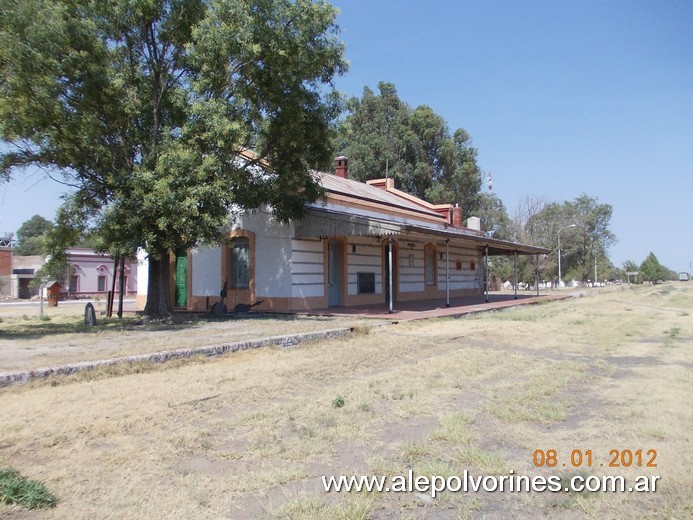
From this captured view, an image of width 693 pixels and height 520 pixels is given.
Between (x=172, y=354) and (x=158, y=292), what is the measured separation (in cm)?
750

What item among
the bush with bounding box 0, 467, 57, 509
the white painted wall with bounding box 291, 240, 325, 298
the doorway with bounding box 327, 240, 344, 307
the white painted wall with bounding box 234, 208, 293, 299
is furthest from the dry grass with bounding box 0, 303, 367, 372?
the bush with bounding box 0, 467, 57, 509

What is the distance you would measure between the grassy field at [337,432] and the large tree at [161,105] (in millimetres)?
5457

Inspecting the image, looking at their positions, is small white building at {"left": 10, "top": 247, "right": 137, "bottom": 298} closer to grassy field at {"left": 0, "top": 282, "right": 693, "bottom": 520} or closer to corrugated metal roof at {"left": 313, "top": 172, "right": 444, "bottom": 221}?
corrugated metal roof at {"left": 313, "top": 172, "right": 444, "bottom": 221}

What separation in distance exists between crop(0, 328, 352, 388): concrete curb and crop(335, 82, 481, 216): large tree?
3533 centimetres

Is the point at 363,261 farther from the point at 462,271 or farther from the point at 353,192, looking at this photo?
the point at 462,271

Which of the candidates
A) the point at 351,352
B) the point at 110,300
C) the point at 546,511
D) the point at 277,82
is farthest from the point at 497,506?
the point at 110,300

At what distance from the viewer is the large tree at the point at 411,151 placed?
46.3m

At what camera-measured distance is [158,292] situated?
15383 mm

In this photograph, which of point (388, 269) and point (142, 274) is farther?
point (142, 274)

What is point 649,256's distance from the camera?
358 feet

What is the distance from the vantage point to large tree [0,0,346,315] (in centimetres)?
1181

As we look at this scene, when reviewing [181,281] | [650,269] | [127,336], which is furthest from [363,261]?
[650,269]

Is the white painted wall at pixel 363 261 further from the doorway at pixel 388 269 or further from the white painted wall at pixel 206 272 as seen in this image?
the white painted wall at pixel 206 272

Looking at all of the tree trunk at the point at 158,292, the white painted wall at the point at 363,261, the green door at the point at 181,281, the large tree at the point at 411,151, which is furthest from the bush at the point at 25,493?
the large tree at the point at 411,151
